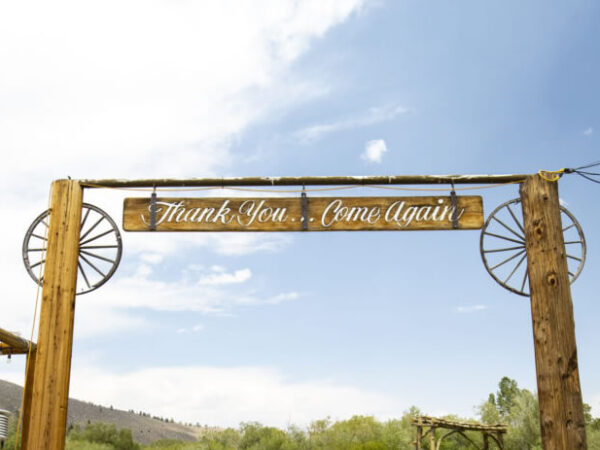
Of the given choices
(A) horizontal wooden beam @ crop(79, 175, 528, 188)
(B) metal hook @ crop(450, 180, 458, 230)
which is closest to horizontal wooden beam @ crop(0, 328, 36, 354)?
(A) horizontal wooden beam @ crop(79, 175, 528, 188)

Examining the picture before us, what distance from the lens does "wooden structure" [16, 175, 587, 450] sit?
295 inches

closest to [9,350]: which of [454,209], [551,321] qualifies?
[454,209]

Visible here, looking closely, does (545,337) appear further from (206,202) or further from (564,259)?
(206,202)

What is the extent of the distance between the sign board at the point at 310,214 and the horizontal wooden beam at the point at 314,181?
0.21 m

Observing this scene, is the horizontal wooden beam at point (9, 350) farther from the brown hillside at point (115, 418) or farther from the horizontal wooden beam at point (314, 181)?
the brown hillside at point (115, 418)

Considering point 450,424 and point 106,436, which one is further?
point 106,436

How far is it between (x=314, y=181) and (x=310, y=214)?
44 centimetres

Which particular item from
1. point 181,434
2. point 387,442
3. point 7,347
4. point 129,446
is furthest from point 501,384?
point 7,347

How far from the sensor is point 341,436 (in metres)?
34.2

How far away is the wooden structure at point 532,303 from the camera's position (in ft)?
24.6

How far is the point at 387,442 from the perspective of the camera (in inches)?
1281

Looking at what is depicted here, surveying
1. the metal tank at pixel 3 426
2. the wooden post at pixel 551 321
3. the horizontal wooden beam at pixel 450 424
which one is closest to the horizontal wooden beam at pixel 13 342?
the metal tank at pixel 3 426

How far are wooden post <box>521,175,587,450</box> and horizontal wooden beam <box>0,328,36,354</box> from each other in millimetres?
7728

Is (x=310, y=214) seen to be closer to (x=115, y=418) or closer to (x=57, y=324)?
(x=57, y=324)
